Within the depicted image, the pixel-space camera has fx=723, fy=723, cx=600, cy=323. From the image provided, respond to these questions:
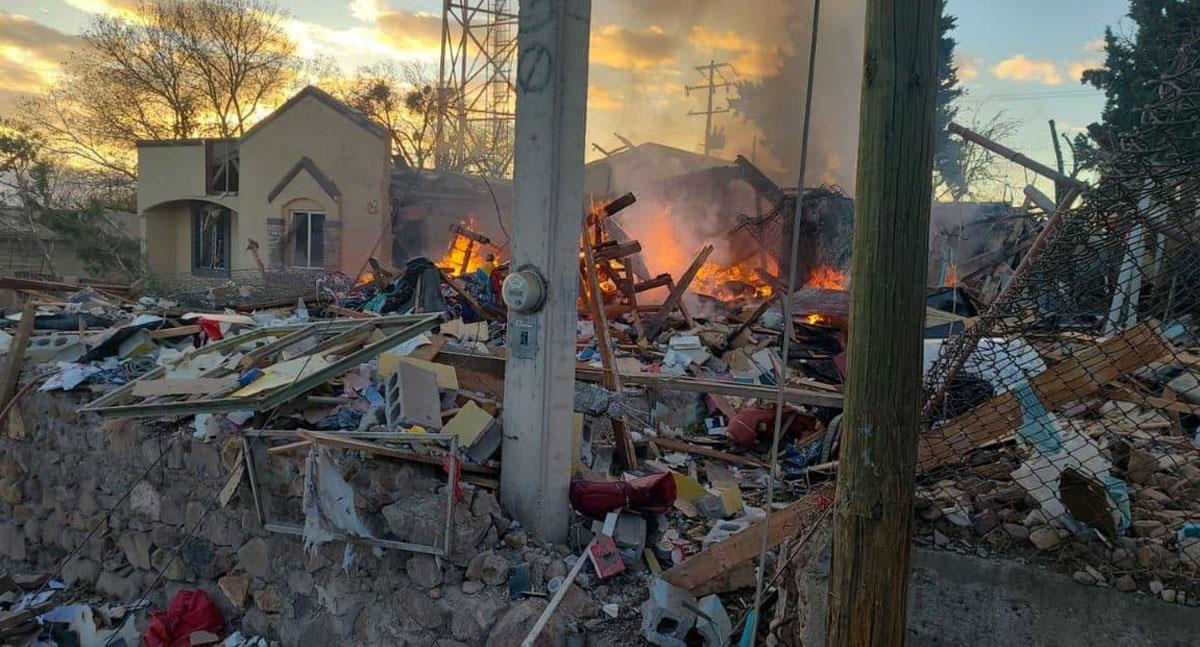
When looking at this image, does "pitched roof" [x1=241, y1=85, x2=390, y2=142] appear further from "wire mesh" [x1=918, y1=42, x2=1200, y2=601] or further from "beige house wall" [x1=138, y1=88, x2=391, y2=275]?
"wire mesh" [x1=918, y1=42, x2=1200, y2=601]

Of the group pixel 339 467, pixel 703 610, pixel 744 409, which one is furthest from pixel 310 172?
pixel 703 610

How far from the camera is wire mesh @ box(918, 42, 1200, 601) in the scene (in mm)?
2672

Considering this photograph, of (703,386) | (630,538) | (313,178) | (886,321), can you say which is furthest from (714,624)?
(313,178)

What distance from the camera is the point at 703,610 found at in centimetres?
373

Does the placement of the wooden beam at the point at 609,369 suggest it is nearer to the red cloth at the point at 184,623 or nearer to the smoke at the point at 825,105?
the red cloth at the point at 184,623

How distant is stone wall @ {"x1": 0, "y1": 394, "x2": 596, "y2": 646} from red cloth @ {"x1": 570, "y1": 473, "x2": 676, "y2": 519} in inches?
16.1

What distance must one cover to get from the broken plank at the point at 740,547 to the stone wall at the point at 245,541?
0.59 metres

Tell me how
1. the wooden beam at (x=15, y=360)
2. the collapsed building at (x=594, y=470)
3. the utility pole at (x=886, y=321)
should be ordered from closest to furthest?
the utility pole at (x=886, y=321), the collapsed building at (x=594, y=470), the wooden beam at (x=15, y=360)

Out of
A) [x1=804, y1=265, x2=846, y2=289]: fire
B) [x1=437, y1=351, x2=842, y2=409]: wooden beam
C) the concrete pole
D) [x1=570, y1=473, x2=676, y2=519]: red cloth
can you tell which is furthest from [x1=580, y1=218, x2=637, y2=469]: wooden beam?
[x1=804, y1=265, x2=846, y2=289]: fire

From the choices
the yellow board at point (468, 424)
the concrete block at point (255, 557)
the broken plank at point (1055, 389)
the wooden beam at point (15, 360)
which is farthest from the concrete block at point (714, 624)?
the wooden beam at point (15, 360)

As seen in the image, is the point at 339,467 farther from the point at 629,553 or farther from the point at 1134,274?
the point at 1134,274

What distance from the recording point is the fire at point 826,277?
17.5 m

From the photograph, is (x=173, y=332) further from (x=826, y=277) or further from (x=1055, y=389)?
(x=826, y=277)

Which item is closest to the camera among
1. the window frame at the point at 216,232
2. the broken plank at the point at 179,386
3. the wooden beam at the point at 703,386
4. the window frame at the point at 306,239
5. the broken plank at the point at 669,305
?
the broken plank at the point at 179,386
